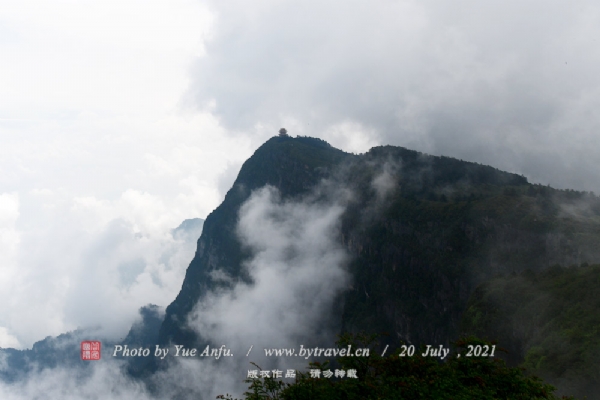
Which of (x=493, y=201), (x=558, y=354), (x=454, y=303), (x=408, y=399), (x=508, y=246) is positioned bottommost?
(x=408, y=399)

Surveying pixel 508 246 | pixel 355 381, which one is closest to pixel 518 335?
pixel 355 381

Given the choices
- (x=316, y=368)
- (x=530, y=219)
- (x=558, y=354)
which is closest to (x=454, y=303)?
(x=530, y=219)

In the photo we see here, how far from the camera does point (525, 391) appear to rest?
41875 millimetres

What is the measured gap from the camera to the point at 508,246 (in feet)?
546

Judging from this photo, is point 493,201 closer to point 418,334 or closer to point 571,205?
point 571,205

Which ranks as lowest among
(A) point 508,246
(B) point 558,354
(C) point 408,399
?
(C) point 408,399

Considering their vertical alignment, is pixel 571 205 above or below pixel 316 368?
above

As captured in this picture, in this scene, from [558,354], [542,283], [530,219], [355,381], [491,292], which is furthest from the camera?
[530,219]

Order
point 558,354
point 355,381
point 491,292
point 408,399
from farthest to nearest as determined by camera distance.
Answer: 1. point 491,292
2. point 558,354
3. point 355,381
4. point 408,399

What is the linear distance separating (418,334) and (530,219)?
69.7 metres

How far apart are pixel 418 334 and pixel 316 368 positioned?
157 metres

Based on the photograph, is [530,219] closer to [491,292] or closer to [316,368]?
[491,292]

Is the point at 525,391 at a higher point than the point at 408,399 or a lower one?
higher

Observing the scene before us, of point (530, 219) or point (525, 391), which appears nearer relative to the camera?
point (525, 391)
